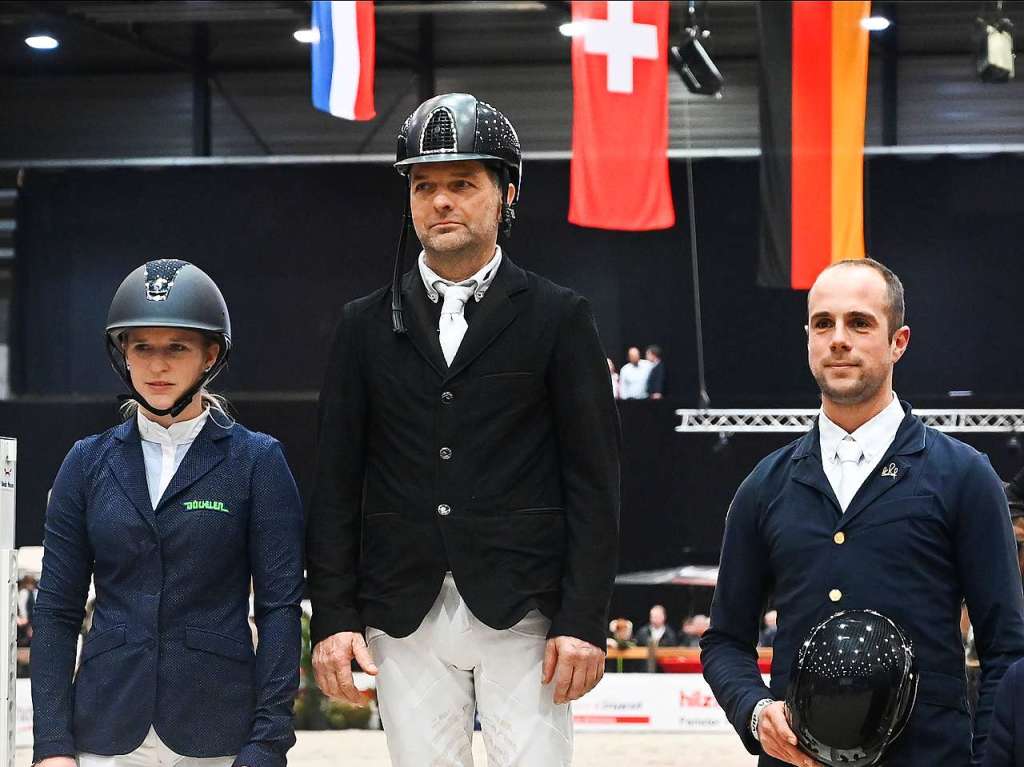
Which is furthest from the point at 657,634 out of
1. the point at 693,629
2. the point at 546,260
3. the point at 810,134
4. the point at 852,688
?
the point at 852,688

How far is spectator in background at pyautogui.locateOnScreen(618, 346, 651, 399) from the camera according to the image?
1326 cm

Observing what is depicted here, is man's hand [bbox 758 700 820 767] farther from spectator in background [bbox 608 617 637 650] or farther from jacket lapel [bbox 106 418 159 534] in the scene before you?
spectator in background [bbox 608 617 637 650]

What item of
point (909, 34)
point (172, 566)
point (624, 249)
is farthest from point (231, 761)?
point (909, 34)

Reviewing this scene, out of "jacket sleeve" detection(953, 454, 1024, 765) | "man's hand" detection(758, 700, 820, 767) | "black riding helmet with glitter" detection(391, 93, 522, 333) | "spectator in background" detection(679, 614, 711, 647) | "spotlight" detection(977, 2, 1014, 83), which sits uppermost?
"spotlight" detection(977, 2, 1014, 83)

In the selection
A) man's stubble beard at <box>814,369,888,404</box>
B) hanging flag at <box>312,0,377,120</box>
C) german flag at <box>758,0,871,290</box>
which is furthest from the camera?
german flag at <box>758,0,871,290</box>

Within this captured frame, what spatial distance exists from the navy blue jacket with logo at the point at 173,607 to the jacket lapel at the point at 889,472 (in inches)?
37.3

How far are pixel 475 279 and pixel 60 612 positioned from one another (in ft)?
3.00

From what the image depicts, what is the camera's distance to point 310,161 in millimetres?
14086

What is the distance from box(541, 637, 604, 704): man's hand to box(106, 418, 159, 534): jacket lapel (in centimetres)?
70

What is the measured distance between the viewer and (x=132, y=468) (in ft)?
8.11

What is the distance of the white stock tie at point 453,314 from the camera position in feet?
8.25

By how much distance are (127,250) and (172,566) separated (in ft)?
41.1

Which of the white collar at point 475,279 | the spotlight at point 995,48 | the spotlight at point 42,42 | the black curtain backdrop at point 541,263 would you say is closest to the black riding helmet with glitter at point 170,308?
the white collar at point 475,279

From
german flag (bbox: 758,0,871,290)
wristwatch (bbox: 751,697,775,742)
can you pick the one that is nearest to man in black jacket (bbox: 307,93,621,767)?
wristwatch (bbox: 751,697,775,742)
